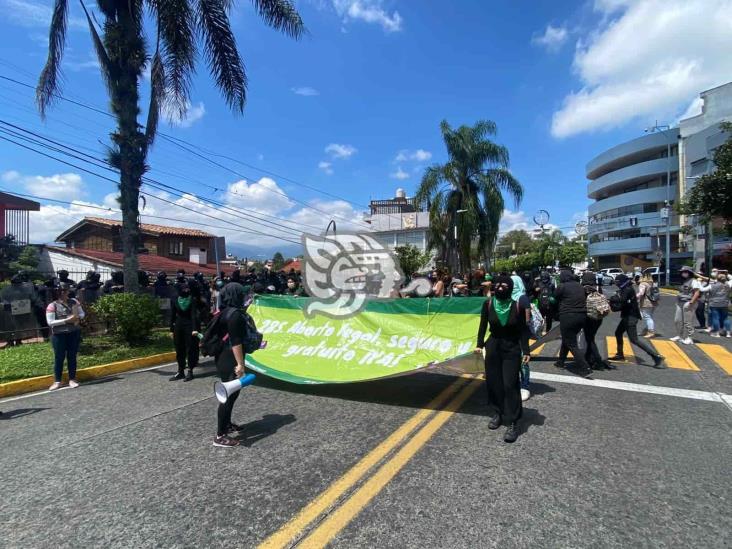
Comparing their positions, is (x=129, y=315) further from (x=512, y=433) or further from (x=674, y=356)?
(x=674, y=356)

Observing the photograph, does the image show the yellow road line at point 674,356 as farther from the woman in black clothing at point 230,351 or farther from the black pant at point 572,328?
the woman in black clothing at point 230,351

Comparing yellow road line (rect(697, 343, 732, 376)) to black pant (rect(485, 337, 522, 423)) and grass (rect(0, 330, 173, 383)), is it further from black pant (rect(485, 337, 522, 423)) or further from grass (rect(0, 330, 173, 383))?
grass (rect(0, 330, 173, 383))

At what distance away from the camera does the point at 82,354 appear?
28.5 feet

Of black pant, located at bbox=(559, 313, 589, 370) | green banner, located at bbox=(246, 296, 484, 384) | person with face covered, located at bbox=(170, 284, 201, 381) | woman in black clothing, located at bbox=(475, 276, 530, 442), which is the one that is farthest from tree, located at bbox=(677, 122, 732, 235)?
person with face covered, located at bbox=(170, 284, 201, 381)

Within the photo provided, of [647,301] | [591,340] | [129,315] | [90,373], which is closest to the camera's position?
[591,340]

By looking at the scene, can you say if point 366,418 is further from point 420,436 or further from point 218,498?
point 218,498

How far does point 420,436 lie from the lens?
431cm

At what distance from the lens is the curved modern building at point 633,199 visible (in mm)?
53081

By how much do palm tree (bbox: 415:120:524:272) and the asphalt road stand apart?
21580 millimetres

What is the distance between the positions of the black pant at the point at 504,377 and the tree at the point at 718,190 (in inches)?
715

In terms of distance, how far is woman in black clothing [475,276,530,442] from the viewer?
177 inches

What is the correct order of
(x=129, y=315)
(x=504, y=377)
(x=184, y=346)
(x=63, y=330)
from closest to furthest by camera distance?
1. (x=504, y=377)
2. (x=63, y=330)
3. (x=184, y=346)
4. (x=129, y=315)

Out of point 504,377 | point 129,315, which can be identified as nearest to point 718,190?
point 504,377

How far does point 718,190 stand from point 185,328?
20633mm
